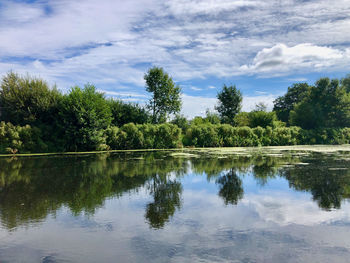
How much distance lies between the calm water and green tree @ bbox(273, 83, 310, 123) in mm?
57505

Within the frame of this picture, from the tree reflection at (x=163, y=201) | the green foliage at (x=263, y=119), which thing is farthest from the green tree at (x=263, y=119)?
the tree reflection at (x=163, y=201)

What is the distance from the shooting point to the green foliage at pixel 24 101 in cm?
2753

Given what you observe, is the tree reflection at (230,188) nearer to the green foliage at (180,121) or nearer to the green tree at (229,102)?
the green foliage at (180,121)

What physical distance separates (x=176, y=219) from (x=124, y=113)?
100ft

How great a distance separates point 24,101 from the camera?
28.0 meters

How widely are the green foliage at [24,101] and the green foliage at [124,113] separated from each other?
797 cm

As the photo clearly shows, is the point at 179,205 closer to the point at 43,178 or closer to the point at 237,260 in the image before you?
the point at 237,260

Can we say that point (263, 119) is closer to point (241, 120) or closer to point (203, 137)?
point (241, 120)

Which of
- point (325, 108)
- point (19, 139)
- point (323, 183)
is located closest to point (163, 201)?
point (323, 183)

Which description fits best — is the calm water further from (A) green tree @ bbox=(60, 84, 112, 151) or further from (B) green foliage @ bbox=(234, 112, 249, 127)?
(B) green foliage @ bbox=(234, 112, 249, 127)

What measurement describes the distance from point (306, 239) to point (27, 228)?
5.65m

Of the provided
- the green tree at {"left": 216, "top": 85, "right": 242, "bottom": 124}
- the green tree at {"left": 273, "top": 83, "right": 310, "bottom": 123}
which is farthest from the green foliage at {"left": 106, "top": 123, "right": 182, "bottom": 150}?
the green tree at {"left": 273, "top": 83, "right": 310, "bottom": 123}

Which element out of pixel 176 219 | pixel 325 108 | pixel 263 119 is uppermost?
pixel 325 108

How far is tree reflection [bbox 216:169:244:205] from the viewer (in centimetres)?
868
